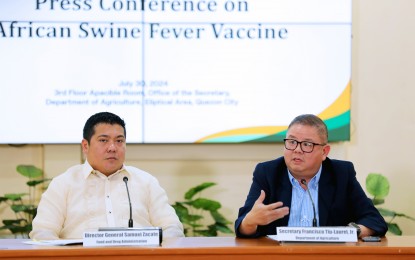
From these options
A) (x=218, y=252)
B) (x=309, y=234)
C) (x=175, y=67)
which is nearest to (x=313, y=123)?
(x=309, y=234)

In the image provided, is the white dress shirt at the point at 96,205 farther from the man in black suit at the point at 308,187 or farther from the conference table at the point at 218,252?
the conference table at the point at 218,252

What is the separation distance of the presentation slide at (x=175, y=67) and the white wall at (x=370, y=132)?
6.2 inches

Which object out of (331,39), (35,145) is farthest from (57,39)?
(331,39)

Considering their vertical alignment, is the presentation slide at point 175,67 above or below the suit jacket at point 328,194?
above

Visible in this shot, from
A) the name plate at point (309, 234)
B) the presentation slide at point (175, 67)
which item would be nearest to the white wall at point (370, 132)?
the presentation slide at point (175, 67)

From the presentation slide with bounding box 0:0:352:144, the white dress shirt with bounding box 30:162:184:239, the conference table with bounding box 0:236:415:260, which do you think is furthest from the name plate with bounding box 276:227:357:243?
the presentation slide with bounding box 0:0:352:144

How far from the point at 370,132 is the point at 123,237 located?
3.04 meters

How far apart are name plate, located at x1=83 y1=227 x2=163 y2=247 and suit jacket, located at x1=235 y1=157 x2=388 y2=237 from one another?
67 cm

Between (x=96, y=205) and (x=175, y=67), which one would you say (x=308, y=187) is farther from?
(x=175, y=67)

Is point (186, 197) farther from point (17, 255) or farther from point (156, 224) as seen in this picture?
point (17, 255)

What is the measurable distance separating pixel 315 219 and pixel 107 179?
A: 1161 mm

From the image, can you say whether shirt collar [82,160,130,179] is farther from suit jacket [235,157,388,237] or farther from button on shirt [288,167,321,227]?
button on shirt [288,167,321,227]

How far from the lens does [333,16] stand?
5141mm

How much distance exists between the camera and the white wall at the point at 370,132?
5.25 m
